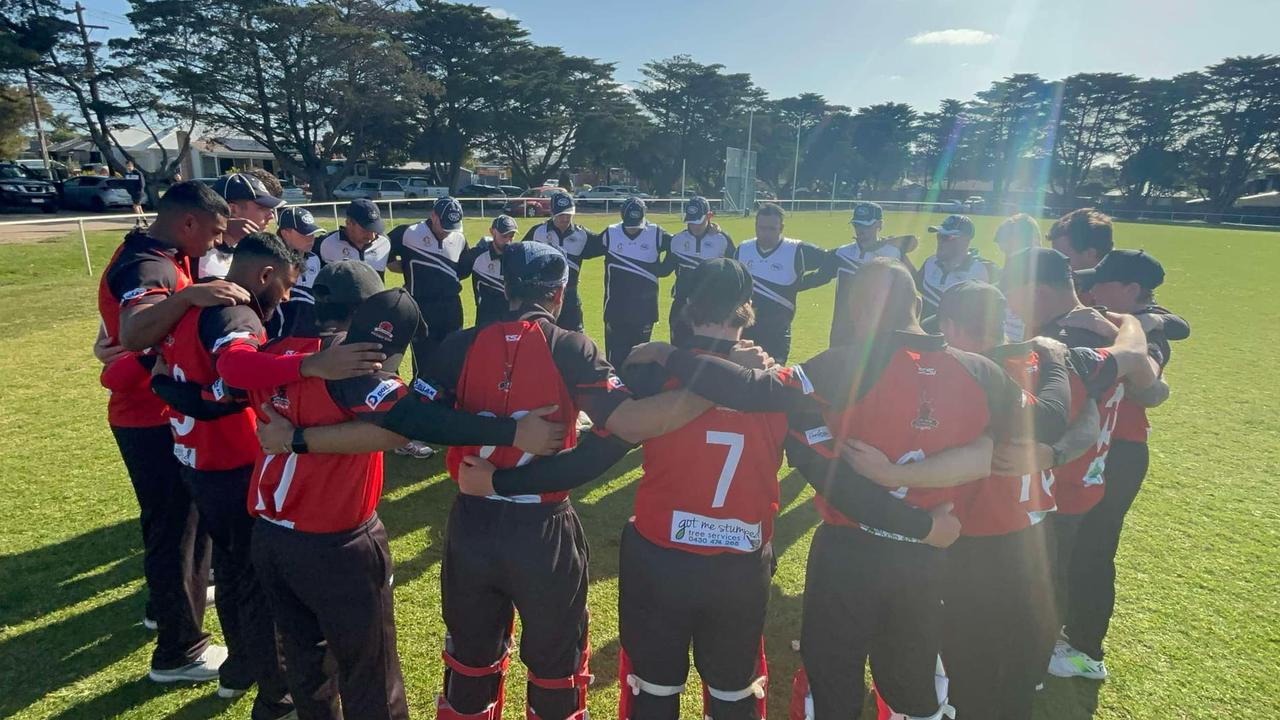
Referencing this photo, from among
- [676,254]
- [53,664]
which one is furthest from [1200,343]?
[53,664]

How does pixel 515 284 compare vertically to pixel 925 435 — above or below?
above

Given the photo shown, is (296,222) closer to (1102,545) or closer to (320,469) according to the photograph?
(320,469)

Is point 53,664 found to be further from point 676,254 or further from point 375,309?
point 676,254

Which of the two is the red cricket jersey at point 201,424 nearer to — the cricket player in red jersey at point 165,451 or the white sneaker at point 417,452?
the cricket player in red jersey at point 165,451

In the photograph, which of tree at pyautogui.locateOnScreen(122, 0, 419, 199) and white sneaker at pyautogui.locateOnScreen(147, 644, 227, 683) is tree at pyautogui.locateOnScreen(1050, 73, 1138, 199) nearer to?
tree at pyautogui.locateOnScreen(122, 0, 419, 199)

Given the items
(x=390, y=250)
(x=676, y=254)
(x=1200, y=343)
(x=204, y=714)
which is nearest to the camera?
(x=204, y=714)

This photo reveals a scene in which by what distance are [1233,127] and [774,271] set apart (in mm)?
85331

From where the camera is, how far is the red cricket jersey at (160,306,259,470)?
3.34 meters

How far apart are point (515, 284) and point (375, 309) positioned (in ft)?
1.91

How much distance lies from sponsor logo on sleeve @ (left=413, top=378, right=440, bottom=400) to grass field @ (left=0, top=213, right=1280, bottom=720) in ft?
7.04

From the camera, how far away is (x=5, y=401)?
28.3ft

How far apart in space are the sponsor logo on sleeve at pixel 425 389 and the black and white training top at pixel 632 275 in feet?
18.3

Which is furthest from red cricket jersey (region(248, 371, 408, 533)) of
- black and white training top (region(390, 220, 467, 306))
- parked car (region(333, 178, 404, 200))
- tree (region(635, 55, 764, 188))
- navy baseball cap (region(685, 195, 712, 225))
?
tree (region(635, 55, 764, 188))

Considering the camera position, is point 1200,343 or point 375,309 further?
point 1200,343
